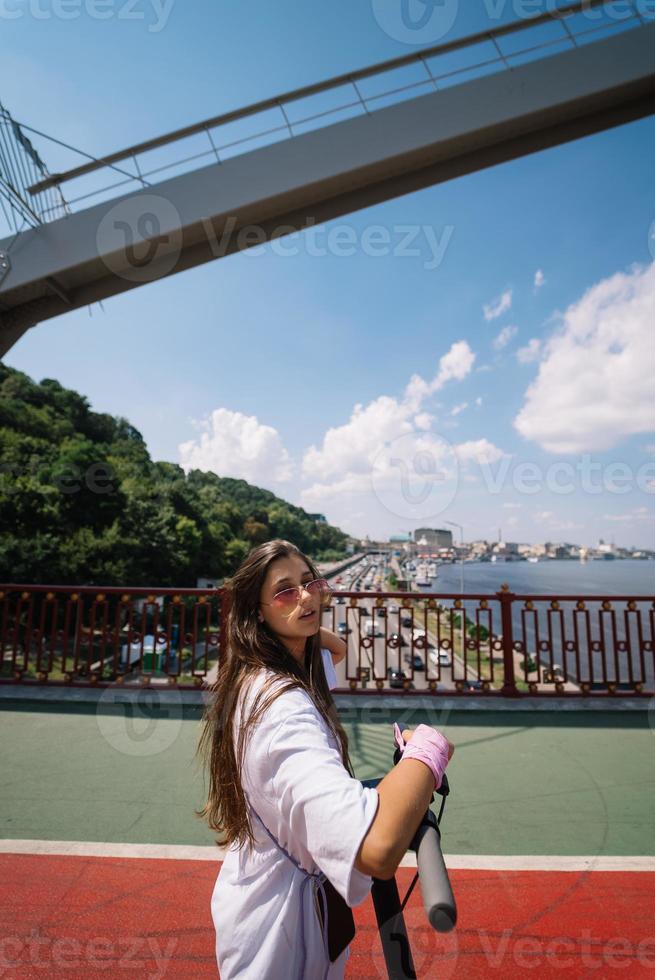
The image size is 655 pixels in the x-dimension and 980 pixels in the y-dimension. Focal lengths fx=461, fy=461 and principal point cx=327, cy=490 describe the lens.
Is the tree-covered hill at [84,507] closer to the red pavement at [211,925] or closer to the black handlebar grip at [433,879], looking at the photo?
the red pavement at [211,925]

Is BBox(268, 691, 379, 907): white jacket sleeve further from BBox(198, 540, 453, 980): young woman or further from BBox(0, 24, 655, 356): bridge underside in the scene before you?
BBox(0, 24, 655, 356): bridge underside

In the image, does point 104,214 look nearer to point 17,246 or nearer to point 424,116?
point 17,246

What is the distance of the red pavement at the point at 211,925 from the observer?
1688mm

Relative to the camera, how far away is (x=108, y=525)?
32062 millimetres

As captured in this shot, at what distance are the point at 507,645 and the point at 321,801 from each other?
4.41m

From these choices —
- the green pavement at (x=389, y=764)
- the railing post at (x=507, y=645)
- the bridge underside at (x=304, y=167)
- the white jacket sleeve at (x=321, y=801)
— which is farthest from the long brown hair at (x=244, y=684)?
the bridge underside at (x=304, y=167)

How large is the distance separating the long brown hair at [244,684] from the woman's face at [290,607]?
0.7 inches

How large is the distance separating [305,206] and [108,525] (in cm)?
3050

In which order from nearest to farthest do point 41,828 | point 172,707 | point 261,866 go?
1. point 261,866
2. point 41,828
3. point 172,707

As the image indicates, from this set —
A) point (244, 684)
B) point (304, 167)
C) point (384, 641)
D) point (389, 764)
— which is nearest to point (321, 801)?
point (244, 684)

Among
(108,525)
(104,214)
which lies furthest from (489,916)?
(108,525)

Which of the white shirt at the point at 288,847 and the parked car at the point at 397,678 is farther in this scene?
the parked car at the point at 397,678

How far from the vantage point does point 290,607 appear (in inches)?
49.3

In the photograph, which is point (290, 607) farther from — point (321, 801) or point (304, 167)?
point (304, 167)
